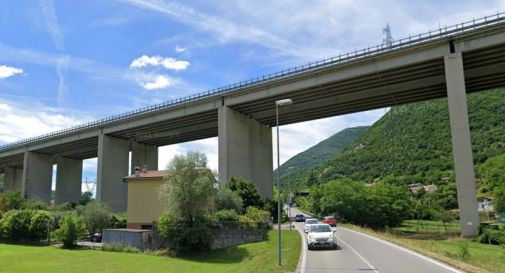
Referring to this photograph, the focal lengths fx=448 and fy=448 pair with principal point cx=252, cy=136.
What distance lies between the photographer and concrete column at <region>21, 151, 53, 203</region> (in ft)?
351

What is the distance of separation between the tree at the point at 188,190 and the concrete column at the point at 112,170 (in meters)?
48.8

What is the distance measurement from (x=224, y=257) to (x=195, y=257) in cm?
298

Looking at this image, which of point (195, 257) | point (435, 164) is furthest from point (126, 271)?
point (435, 164)

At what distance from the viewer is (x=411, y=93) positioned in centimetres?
6247

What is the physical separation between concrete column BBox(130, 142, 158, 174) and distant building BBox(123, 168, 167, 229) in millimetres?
41080

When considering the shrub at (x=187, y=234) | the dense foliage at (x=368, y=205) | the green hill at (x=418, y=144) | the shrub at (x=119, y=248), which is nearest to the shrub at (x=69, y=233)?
the shrub at (x=119, y=248)

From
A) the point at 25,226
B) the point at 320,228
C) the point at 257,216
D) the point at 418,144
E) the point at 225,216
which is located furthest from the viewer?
the point at 418,144

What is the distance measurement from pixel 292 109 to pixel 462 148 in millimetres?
29154

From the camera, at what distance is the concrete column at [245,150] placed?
67.2m

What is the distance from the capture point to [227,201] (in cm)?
5044

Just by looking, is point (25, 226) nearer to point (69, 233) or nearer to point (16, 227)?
point (16, 227)

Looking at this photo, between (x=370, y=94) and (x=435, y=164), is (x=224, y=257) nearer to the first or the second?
(x=370, y=94)

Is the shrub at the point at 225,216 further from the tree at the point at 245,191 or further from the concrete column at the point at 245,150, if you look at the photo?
the concrete column at the point at 245,150

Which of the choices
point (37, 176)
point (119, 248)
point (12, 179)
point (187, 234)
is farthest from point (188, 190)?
point (12, 179)
